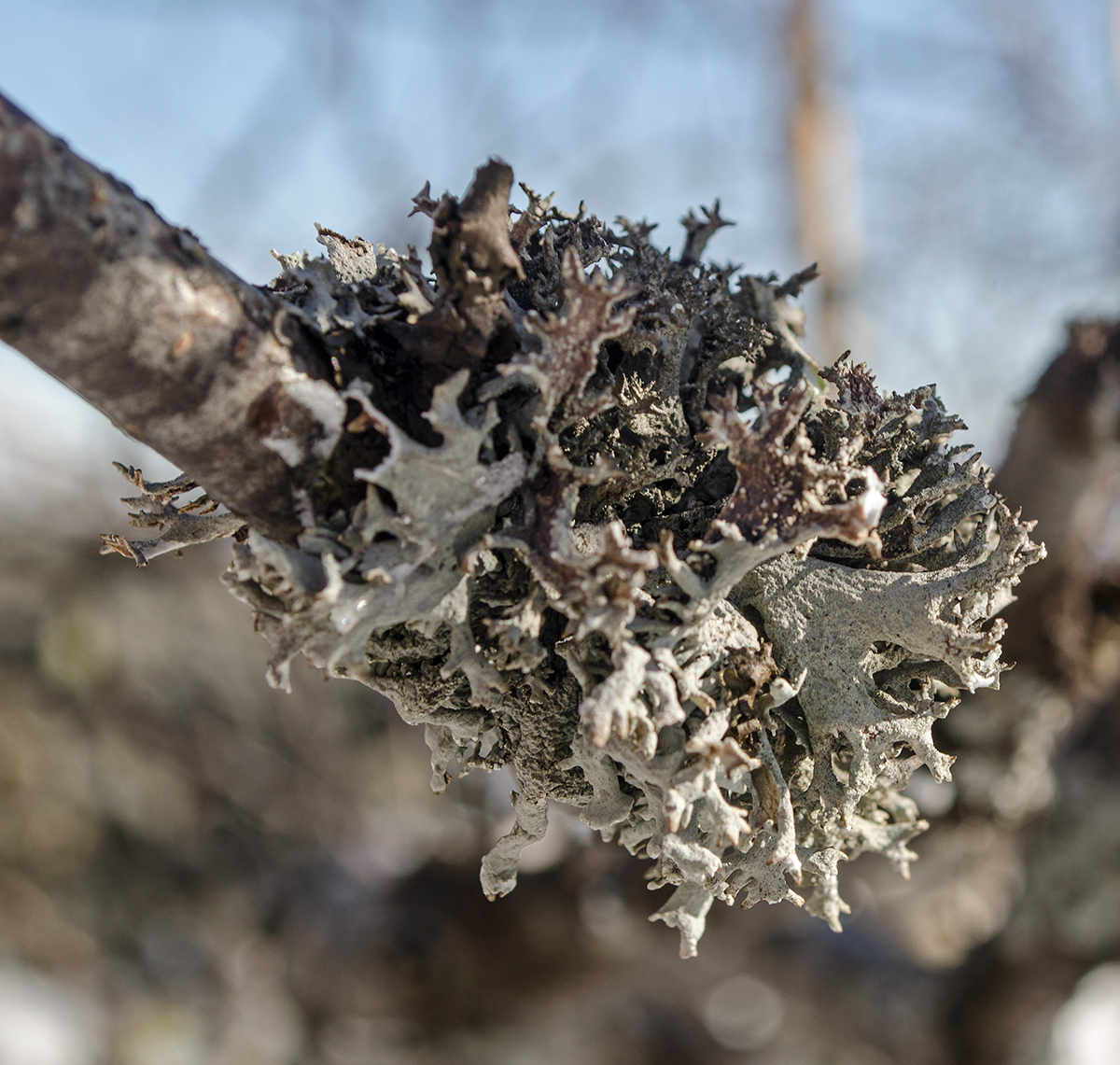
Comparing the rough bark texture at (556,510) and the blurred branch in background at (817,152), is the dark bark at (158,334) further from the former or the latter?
the blurred branch in background at (817,152)

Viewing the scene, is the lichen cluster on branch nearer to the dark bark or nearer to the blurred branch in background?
the dark bark

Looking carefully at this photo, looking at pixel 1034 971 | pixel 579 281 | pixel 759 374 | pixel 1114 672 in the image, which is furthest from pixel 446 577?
pixel 1034 971

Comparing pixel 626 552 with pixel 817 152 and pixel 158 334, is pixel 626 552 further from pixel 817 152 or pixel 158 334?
pixel 817 152

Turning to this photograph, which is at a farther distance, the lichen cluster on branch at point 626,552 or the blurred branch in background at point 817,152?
the blurred branch in background at point 817,152

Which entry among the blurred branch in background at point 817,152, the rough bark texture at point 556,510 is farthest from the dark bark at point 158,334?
the blurred branch in background at point 817,152

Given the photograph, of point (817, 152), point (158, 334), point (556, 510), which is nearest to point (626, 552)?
point (556, 510)

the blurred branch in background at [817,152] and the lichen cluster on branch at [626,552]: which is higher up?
the blurred branch in background at [817,152]

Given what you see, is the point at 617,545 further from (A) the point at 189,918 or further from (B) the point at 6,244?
(A) the point at 189,918

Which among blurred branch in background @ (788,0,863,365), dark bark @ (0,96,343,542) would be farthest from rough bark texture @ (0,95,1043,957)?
blurred branch in background @ (788,0,863,365)
